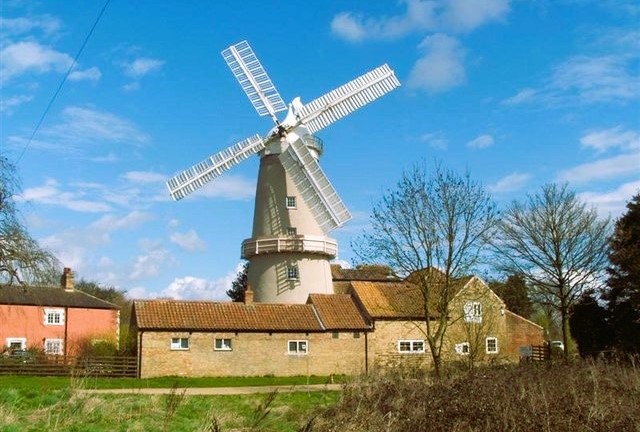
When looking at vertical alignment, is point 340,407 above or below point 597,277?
below

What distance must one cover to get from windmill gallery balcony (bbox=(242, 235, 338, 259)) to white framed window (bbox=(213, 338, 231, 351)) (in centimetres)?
568

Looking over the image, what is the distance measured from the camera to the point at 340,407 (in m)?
13.2

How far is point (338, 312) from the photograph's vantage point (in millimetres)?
36250

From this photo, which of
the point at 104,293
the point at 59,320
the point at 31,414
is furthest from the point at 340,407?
the point at 104,293

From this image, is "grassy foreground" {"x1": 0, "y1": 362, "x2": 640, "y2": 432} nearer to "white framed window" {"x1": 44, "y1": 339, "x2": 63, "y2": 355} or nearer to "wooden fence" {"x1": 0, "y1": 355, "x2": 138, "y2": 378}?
"wooden fence" {"x1": 0, "y1": 355, "x2": 138, "y2": 378}

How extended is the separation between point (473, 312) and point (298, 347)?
903cm

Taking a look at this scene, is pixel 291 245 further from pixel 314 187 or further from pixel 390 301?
pixel 390 301

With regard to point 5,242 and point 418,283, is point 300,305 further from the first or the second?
point 5,242

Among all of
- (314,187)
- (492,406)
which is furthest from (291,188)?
(492,406)

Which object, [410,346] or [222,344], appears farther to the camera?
[410,346]

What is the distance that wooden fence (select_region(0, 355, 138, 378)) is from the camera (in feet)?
100

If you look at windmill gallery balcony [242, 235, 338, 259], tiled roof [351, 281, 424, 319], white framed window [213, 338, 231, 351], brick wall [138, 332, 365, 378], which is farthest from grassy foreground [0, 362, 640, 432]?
windmill gallery balcony [242, 235, 338, 259]

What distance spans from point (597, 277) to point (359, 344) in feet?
38.0

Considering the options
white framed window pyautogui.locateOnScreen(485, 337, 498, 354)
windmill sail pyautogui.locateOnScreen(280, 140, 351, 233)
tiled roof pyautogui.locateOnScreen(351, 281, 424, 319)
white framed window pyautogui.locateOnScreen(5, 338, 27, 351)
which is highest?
windmill sail pyautogui.locateOnScreen(280, 140, 351, 233)
